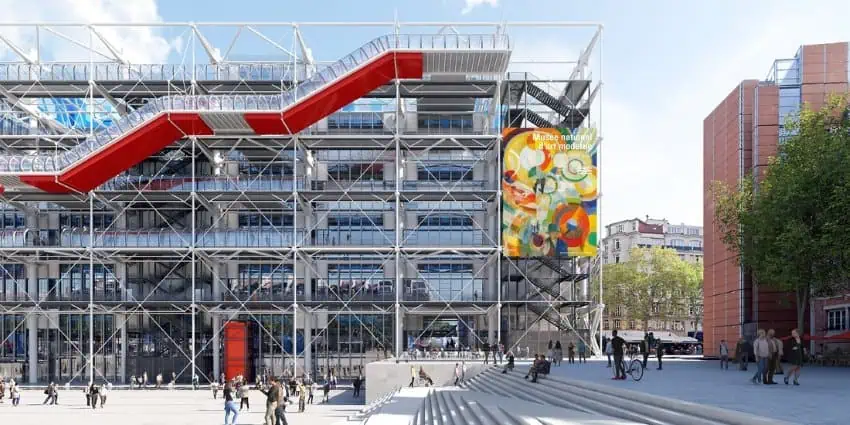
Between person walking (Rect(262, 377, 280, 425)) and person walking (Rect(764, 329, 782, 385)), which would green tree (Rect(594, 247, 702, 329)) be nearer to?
person walking (Rect(764, 329, 782, 385))

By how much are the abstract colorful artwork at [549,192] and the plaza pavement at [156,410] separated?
29.1ft

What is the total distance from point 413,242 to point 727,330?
49.4ft


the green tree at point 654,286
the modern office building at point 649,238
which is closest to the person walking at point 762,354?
the green tree at point 654,286

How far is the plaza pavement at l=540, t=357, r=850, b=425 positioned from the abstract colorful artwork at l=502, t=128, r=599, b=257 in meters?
10.8

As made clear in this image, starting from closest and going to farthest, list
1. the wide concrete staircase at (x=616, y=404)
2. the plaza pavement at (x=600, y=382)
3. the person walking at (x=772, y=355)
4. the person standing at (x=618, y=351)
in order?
the wide concrete staircase at (x=616, y=404) → the plaza pavement at (x=600, y=382) → the person walking at (x=772, y=355) → the person standing at (x=618, y=351)

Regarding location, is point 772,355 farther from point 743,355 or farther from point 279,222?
point 279,222

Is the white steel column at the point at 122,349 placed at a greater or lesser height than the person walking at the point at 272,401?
lesser

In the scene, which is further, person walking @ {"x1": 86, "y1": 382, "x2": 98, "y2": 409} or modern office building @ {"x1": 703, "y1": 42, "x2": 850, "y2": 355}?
modern office building @ {"x1": 703, "y1": 42, "x2": 850, "y2": 355}

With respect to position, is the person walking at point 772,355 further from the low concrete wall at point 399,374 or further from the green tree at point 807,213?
the low concrete wall at point 399,374

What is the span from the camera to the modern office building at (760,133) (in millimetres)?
31672

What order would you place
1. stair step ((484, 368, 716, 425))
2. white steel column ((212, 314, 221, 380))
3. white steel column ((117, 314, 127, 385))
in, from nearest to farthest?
stair step ((484, 368, 716, 425)) → white steel column ((212, 314, 221, 380)) → white steel column ((117, 314, 127, 385))

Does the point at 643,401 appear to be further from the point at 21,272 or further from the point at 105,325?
the point at 21,272

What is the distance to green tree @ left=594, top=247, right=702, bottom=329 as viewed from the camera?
203 ft

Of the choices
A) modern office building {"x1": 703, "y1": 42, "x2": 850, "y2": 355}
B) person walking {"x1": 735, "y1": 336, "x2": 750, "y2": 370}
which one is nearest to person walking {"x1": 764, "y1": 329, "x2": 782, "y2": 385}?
person walking {"x1": 735, "y1": 336, "x2": 750, "y2": 370}
